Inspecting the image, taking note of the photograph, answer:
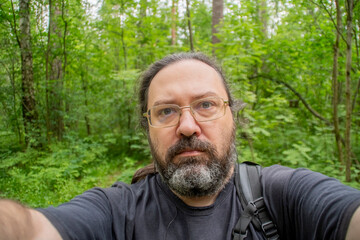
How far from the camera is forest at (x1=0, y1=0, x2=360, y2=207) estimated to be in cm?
428

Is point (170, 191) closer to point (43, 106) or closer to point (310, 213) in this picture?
point (310, 213)

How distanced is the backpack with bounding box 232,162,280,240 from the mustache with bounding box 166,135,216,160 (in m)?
0.33

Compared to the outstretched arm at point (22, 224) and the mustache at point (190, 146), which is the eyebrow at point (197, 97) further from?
the outstretched arm at point (22, 224)

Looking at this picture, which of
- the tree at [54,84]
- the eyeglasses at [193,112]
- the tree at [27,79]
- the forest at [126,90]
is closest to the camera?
the eyeglasses at [193,112]

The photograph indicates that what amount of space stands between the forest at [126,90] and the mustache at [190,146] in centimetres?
271

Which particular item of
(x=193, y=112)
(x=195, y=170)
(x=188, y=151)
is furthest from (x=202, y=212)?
(x=193, y=112)

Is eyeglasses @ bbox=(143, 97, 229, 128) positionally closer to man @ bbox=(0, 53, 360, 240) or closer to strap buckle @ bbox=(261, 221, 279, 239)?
man @ bbox=(0, 53, 360, 240)

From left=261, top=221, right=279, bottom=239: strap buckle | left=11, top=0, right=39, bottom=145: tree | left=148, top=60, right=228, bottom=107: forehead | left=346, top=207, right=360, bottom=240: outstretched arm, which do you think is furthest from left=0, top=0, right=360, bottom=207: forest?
left=346, top=207, right=360, bottom=240: outstretched arm

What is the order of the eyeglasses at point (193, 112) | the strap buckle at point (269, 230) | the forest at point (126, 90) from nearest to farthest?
the strap buckle at point (269, 230) < the eyeglasses at point (193, 112) < the forest at point (126, 90)

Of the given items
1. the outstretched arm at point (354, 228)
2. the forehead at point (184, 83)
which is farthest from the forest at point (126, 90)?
the outstretched arm at point (354, 228)

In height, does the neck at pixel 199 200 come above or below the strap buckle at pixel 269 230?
above

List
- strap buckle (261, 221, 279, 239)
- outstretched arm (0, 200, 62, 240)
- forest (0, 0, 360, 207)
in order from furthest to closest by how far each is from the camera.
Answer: forest (0, 0, 360, 207) → strap buckle (261, 221, 279, 239) → outstretched arm (0, 200, 62, 240)

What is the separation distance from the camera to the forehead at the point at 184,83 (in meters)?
1.60

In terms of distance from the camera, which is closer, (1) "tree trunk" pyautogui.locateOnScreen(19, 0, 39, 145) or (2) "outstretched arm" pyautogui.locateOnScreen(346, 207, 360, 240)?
(2) "outstretched arm" pyautogui.locateOnScreen(346, 207, 360, 240)
